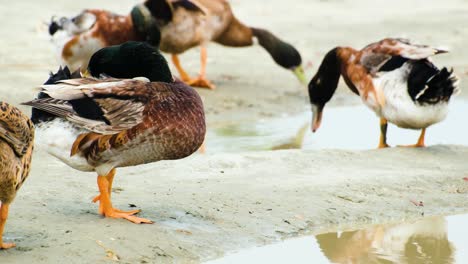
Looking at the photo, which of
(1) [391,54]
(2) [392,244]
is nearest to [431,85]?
(1) [391,54]

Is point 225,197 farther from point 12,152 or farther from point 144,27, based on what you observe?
point 144,27

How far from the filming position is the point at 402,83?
8.23m

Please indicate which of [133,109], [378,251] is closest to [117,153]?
[133,109]

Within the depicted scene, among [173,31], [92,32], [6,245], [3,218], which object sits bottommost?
[173,31]

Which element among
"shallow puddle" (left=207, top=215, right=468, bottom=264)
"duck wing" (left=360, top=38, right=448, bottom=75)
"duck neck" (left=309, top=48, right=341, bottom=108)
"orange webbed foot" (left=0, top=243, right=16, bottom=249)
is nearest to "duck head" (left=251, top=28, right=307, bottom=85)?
"duck neck" (left=309, top=48, right=341, bottom=108)

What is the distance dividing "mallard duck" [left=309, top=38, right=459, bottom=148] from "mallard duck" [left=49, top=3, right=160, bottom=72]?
129 inches

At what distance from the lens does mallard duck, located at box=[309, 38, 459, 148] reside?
8070mm

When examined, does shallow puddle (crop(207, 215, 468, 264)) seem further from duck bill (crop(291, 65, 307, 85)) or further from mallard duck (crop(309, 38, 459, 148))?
duck bill (crop(291, 65, 307, 85))

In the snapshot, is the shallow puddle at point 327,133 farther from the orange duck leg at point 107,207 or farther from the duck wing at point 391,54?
the orange duck leg at point 107,207

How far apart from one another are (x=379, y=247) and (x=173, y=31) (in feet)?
21.9

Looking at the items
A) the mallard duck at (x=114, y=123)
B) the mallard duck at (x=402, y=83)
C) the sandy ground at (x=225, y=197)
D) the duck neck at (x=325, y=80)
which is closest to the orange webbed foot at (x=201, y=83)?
the sandy ground at (x=225, y=197)

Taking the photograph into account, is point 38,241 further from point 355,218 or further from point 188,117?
point 355,218

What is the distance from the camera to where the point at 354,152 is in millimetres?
8062

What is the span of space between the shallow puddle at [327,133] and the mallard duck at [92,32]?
1.89 m
